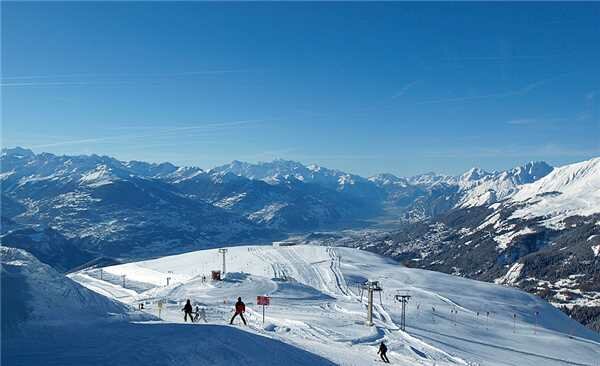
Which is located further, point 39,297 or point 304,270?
point 304,270

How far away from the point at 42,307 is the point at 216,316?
18881 mm

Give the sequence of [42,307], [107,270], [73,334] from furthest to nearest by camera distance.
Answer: [107,270] → [42,307] → [73,334]

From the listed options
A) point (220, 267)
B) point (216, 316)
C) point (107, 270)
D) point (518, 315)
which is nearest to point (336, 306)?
point (216, 316)

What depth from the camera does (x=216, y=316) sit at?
4103cm

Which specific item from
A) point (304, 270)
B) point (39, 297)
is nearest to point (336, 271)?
point (304, 270)

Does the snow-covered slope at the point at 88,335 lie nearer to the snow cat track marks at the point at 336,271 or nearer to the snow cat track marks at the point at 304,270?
the snow cat track marks at the point at 336,271

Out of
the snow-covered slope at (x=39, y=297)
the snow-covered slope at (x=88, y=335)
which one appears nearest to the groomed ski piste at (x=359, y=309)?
the snow-covered slope at (x=88, y=335)

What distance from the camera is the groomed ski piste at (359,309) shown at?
3616cm

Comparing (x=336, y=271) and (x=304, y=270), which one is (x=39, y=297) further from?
(x=304, y=270)

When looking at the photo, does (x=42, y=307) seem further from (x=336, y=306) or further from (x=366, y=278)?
(x=366, y=278)

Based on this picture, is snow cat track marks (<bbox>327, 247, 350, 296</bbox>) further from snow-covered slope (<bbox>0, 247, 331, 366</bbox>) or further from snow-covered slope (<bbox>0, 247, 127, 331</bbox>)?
snow-covered slope (<bbox>0, 247, 127, 331</bbox>)

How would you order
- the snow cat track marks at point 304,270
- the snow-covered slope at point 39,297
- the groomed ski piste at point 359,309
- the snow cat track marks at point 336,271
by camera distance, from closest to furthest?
the snow-covered slope at point 39,297 < the groomed ski piste at point 359,309 < the snow cat track marks at point 336,271 < the snow cat track marks at point 304,270

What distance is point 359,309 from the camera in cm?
6088

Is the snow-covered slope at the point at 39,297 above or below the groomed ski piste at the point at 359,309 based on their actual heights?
above
